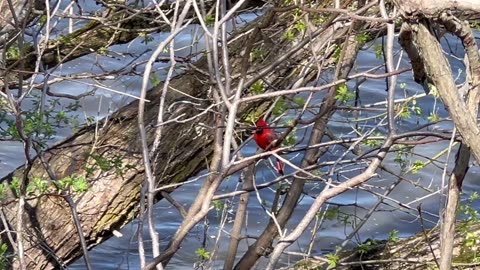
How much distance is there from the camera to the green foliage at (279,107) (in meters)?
3.09

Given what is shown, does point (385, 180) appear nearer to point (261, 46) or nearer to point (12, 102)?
point (261, 46)

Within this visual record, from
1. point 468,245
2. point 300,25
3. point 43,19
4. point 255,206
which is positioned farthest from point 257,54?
point 255,206

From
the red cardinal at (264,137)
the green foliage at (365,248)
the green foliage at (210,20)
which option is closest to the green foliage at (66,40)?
the green foliage at (210,20)

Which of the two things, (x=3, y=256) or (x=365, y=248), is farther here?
(x=365, y=248)

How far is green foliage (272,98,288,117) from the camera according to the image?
309 centimetres

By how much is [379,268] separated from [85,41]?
1349 mm

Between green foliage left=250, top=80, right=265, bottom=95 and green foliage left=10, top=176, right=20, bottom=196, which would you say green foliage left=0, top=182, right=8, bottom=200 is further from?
green foliage left=250, top=80, right=265, bottom=95

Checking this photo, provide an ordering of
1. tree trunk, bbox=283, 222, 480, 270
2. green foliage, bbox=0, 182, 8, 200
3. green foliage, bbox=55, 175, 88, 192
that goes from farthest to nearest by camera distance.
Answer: tree trunk, bbox=283, 222, 480, 270, green foliage, bbox=0, 182, 8, 200, green foliage, bbox=55, 175, 88, 192

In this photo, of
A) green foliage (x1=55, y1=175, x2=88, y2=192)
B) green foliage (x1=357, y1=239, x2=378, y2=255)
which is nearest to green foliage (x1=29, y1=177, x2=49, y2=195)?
green foliage (x1=55, y1=175, x2=88, y2=192)

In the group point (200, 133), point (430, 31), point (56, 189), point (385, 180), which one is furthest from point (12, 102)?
point (385, 180)

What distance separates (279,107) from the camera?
3100 mm

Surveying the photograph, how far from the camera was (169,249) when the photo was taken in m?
2.51

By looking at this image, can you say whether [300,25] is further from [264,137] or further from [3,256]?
[3,256]

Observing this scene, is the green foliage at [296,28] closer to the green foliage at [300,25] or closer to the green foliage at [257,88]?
the green foliage at [300,25]
